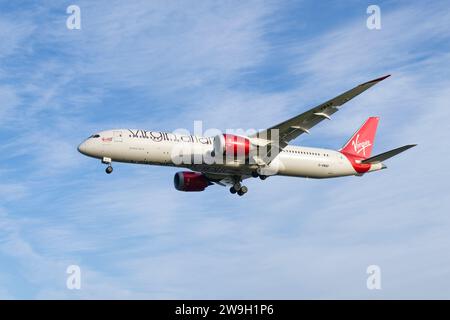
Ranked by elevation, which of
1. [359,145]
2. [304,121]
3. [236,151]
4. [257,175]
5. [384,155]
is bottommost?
[257,175]

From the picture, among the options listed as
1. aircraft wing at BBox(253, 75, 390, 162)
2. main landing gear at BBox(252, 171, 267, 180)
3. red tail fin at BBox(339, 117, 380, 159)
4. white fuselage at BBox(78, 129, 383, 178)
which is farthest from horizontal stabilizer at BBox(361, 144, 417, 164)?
main landing gear at BBox(252, 171, 267, 180)

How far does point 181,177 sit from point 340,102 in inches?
720

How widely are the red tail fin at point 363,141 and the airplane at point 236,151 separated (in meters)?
3.45

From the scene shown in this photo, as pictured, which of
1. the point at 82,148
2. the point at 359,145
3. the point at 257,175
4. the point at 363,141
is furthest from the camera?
the point at 363,141

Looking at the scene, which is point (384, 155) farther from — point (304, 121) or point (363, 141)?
point (304, 121)

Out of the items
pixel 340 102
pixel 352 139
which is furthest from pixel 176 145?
pixel 352 139

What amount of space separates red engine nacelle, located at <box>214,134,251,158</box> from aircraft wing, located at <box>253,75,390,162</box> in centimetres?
201

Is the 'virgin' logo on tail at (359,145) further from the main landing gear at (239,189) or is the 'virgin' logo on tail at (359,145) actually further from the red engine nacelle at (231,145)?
the red engine nacelle at (231,145)

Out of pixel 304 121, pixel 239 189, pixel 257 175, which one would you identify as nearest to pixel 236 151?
pixel 257 175

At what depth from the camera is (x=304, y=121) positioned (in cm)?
5509

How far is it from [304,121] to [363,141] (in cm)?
1448

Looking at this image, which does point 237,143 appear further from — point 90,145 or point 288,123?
point 90,145

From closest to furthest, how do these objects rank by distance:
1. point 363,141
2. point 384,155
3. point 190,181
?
point 384,155
point 190,181
point 363,141

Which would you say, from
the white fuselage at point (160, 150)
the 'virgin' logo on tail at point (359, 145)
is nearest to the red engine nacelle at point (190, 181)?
the white fuselage at point (160, 150)
